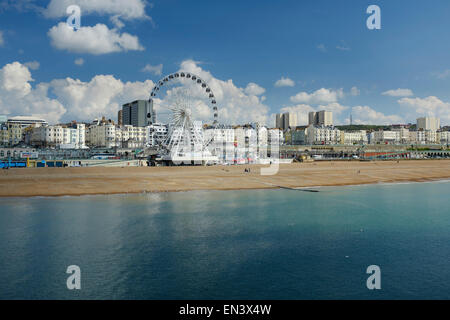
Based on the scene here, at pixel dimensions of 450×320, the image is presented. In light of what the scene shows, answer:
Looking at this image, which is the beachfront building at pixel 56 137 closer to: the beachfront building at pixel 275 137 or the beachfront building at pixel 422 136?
the beachfront building at pixel 275 137

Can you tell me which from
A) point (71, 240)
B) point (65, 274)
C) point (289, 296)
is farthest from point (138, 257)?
point (289, 296)

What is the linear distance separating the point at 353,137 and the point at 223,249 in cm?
18243

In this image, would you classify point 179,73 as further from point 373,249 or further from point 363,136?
point 363,136

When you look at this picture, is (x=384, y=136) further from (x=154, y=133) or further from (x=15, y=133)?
(x=15, y=133)

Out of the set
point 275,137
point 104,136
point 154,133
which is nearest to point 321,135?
point 275,137

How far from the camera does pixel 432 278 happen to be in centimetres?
1088

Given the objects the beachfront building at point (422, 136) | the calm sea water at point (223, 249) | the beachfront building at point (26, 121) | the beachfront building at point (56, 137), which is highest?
the beachfront building at point (26, 121)

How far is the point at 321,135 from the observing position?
519ft

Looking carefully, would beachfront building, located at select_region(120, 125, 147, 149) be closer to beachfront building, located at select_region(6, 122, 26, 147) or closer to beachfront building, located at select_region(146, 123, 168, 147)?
beachfront building, located at select_region(146, 123, 168, 147)

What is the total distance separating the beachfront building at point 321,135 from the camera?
515ft

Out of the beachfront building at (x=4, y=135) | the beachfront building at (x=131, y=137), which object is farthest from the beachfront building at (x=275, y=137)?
the beachfront building at (x=4, y=135)

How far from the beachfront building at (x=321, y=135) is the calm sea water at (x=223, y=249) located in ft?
444

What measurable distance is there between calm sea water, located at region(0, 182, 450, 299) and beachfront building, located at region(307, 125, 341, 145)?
13523cm

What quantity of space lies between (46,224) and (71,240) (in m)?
3.94
